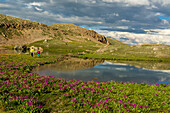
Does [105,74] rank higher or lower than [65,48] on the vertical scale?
lower

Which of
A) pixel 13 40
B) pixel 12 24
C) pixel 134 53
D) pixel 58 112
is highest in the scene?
pixel 12 24

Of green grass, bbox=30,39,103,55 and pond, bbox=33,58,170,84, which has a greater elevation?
green grass, bbox=30,39,103,55

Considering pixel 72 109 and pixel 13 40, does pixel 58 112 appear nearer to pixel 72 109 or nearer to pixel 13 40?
pixel 72 109

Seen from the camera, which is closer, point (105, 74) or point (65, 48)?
point (105, 74)

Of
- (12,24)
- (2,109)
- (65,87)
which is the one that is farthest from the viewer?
(12,24)

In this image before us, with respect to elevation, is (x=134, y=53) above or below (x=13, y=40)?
below

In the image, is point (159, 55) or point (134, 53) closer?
point (159, 55)

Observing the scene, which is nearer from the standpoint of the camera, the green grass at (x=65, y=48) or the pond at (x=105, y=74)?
the pond at (x=105, y=74)

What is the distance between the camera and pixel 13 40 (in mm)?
141750

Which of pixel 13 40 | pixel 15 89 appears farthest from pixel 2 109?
pixel 13 40

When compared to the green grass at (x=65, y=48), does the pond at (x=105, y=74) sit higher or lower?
lower

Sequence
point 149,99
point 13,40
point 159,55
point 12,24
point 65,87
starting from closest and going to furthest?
point 149,99 < point 65,87 < point 159,55 < point 13,40 < point 12,24

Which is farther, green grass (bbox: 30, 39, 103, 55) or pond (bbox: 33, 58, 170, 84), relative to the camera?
green grass (bbox: 30, 39, 103, 55)

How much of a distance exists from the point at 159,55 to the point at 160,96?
5860cm
